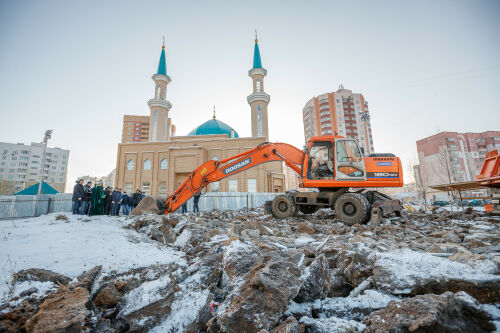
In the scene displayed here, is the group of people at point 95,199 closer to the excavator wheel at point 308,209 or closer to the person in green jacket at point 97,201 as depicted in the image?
the person in green jacket at point 97,201

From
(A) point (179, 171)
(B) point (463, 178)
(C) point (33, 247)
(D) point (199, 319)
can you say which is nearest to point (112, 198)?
(C) point (33, 247)

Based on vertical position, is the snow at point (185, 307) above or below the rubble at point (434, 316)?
below

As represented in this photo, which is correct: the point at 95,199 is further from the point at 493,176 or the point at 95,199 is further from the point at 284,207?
the point at 493,176

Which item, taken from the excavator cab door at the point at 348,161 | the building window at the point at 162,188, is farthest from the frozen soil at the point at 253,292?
the building window at the point at 162,188

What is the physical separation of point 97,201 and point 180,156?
19.3 meters

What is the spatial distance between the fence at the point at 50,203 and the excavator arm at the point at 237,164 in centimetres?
914

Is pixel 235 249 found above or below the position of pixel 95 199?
below

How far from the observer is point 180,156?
98.9 ft

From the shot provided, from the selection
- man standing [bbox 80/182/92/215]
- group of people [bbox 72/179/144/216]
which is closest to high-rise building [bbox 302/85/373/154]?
group of people [bbox 72/179/144/216]

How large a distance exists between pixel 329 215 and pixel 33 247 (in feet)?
27.0

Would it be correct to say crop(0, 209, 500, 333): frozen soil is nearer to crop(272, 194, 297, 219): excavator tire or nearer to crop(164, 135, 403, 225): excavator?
crop(164, 135, 403, 225): excavator

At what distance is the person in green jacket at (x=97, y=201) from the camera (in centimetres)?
1090

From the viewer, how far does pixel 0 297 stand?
2.00 m

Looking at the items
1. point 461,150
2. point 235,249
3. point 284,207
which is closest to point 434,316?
point 235,249
